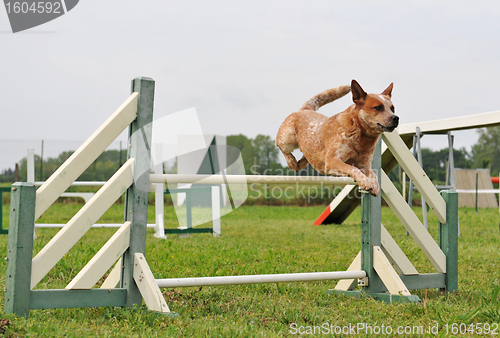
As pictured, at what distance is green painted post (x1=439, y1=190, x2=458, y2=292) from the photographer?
3.19 meters

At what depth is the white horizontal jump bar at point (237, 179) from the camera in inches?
95.0

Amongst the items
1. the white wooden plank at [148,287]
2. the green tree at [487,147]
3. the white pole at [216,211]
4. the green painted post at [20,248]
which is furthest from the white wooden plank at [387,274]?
the green tree at [487,147]

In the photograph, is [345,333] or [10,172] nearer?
[345,333]

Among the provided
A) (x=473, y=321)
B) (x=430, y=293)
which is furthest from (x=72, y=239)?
(x=430, y=293)

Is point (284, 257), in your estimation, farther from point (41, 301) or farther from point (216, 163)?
point (41, 301)

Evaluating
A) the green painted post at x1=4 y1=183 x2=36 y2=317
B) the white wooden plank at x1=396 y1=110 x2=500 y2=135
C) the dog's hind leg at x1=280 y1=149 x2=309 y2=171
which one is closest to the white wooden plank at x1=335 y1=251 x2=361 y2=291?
the dog's hind leg at x1=280 y1=149 x2=309 y2=171

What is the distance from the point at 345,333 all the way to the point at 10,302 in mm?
1640

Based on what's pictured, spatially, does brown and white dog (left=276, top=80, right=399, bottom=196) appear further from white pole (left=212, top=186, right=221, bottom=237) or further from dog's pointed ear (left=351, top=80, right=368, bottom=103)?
white pole (left=212, top=186, right=221, bottom=237)

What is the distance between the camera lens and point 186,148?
2812 mm

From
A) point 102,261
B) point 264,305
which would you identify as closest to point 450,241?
point 264,305

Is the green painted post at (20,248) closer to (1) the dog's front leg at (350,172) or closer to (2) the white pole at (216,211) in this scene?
(1) the dog's front leg at (350,172)

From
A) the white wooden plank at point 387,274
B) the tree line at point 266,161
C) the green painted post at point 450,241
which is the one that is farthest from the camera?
the tree line at point 266,161

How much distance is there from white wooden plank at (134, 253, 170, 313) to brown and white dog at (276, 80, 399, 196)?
3.31 ft

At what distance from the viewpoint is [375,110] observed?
1882 millimetres
